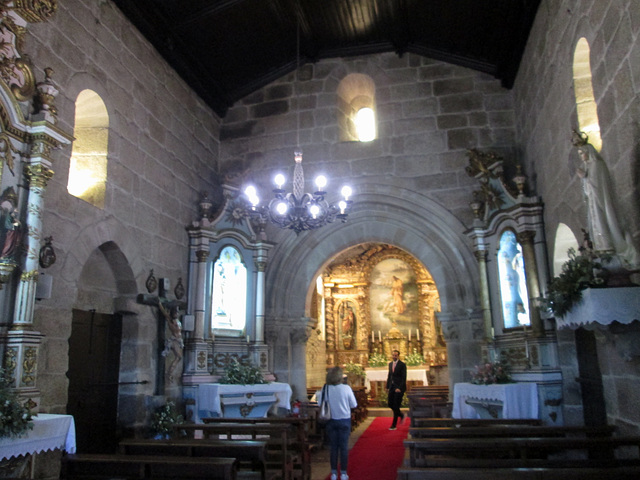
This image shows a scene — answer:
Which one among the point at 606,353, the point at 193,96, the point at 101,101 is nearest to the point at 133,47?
the point at 101,101

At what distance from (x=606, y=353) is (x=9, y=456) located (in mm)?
5533

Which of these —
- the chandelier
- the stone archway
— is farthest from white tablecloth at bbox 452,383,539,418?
the chandelier

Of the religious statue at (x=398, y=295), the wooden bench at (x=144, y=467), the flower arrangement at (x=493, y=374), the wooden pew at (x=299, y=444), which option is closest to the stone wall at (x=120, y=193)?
the wooden pew at (x=299, y=444)

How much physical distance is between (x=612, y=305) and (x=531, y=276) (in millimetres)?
3481

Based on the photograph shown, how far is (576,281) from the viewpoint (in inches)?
202

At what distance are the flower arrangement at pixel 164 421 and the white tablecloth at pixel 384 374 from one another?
802 centimetres

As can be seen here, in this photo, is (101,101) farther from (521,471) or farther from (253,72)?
(521,471)

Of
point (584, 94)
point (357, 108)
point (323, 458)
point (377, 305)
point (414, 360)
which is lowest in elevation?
point (323, 458)

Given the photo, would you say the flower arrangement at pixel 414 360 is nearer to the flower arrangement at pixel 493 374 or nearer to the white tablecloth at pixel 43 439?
the flower arrangement at pixel 493 374

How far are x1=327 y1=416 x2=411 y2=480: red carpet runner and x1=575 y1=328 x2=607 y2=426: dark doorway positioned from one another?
8.50ft

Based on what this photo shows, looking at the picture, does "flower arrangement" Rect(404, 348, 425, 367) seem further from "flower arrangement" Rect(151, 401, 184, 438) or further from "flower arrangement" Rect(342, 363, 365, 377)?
"flower arrangement" Rect(151, 401, 184, 438)

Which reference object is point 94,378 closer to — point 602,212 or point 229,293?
point 229,293

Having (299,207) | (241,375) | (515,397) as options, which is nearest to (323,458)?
(241,375)

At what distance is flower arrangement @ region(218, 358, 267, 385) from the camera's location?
29.6ft
